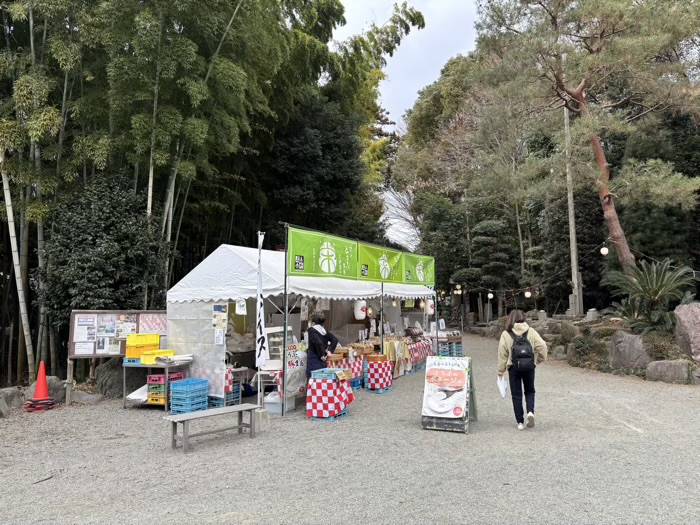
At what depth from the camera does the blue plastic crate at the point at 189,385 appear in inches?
249

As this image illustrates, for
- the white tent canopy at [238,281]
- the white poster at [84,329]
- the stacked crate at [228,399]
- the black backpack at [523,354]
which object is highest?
the white tent canopy at [238,281]

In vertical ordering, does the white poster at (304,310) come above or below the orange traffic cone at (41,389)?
above

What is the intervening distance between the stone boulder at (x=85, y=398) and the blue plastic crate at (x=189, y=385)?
160 centimetres

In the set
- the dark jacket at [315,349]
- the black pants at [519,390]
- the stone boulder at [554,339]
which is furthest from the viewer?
the stone boulder at [554,339]

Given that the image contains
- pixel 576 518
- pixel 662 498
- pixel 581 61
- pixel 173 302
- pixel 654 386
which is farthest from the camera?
pixel 581 61

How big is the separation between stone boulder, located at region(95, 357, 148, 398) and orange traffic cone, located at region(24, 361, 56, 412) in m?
0.74

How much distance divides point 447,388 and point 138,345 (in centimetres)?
432

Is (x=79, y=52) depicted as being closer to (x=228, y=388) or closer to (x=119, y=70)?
(x=119, y=70)

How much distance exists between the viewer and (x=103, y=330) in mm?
7207

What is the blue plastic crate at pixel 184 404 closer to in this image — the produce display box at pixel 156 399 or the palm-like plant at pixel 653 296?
the produce display box at pixel 156 399

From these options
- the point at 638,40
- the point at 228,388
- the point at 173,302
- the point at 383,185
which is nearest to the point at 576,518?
the point at 228,388

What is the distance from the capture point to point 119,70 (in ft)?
24.2

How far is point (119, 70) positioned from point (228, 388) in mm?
4949

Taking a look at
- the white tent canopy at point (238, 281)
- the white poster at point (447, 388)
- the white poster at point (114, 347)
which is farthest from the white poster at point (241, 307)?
the white poster at point (447, 388)
